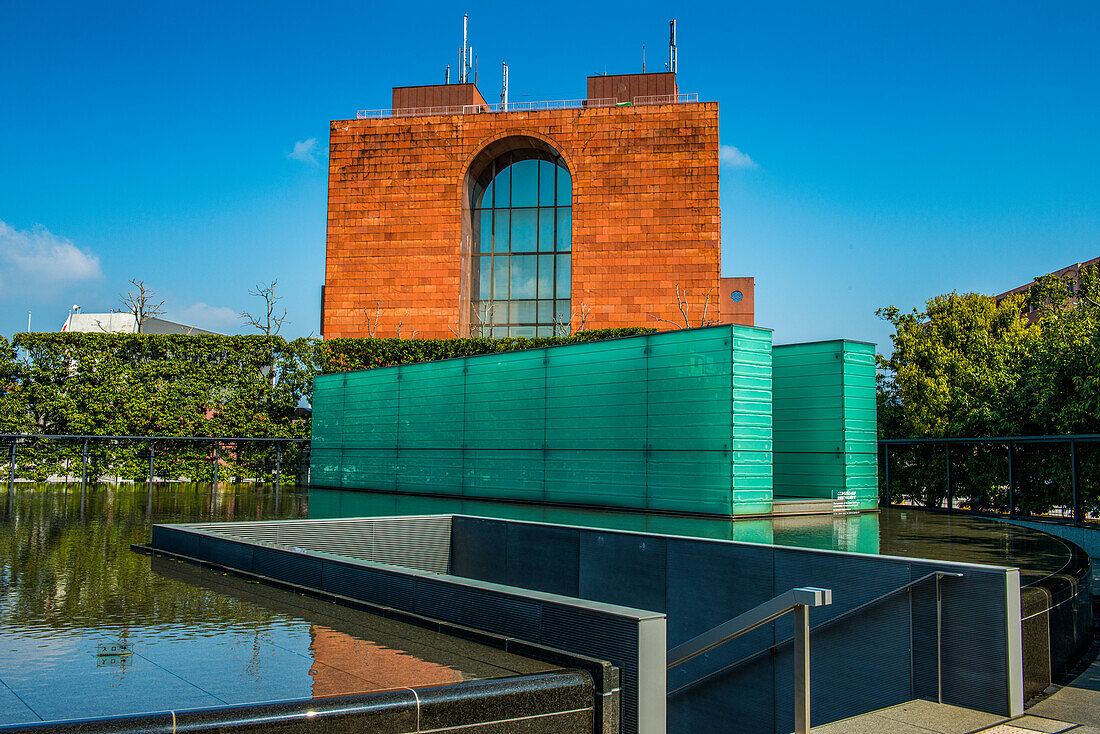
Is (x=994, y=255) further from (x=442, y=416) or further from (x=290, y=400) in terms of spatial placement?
(x=290, y=400)

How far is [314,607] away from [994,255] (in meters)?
25.1

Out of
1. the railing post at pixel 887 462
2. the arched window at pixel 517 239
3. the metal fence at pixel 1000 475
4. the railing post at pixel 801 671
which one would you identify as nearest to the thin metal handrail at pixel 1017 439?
the metal fence at pixel 1000 475

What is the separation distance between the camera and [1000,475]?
1271 cm

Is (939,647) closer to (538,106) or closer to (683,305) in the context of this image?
(683,305)

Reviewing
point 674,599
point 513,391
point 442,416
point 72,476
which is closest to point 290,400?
point 72,476

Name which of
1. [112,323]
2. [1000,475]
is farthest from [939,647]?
[112,323]

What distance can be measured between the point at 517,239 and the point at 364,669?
A: 102ft

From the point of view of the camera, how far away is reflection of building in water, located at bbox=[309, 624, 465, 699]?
128 inches

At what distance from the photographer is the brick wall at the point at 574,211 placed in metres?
29.7

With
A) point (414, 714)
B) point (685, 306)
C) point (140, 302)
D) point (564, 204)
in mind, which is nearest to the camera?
point (414, 714)

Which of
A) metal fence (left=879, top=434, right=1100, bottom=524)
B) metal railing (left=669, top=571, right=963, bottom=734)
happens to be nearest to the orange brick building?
metal fence (left=879, top=434, right=1100, bottom=524)

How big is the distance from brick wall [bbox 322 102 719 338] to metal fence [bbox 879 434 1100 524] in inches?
618

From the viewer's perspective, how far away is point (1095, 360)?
1286cm

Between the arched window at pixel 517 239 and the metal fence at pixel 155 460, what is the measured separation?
49.0 feet
